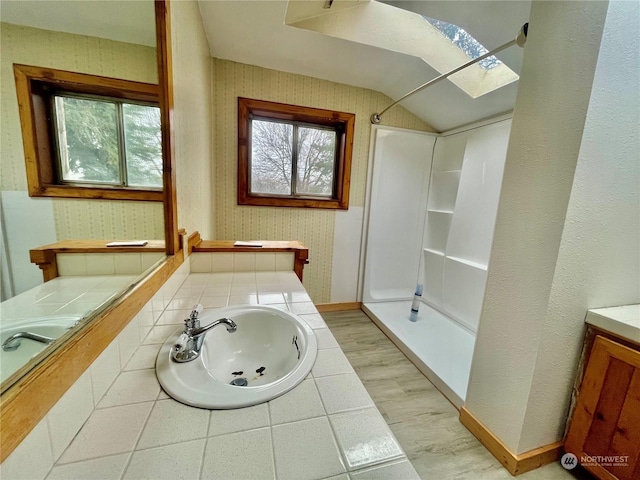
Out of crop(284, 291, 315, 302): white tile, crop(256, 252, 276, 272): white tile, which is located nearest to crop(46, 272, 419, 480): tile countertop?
crop(284, 291, 315, 302): white tile

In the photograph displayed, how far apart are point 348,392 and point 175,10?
58.8 inches

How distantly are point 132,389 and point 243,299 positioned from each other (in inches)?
20.9

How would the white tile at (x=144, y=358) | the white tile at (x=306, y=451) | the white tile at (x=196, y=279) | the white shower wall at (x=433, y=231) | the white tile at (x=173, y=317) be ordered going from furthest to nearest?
the white shower wall at (x=433, y=231) < the white tile at (x=196, y=279) < the white tile at (x=173, y=317) < the white tile at (x=144, y=358) < the white tile at (x=306, y=451)

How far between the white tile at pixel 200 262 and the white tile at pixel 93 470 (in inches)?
40.6

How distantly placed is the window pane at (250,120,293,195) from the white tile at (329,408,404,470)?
2.06 m

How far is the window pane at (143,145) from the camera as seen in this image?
2.28ft

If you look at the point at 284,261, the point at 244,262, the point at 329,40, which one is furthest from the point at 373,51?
the point at 244,262

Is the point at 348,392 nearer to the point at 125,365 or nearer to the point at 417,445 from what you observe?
the point at 125,365

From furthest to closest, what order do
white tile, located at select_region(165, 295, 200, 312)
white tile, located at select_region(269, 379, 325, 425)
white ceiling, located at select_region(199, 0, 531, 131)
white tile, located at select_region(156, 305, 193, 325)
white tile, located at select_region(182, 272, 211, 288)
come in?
white ceiling, located at select_region(199, 0, 531, 131) < white tile, located at select_region(182, 272, 211, 288) < white tile, located at select_region(165, 295, 200, 312) < white tile, located at select_region(156, 305, 193, 325) < white tile, located at select_region(269, 379, 325, 425)

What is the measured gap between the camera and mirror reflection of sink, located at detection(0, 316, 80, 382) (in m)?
0.32

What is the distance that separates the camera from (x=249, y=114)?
2.12 meters

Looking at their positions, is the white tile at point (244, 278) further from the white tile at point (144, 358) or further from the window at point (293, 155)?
the window at point (293, 155)

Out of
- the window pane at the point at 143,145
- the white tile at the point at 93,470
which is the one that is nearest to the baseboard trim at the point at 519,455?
the white tile at the point at 93,470

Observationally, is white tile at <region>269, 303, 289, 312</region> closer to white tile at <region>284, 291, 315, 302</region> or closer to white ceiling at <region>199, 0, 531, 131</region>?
white tile at <region>284, 291, 315, 302</region>
